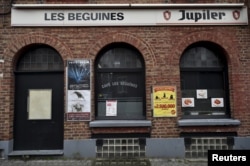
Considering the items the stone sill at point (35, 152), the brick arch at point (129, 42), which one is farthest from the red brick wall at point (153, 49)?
the stone sill at point (35, 152)

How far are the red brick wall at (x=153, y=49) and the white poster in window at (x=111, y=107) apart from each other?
512 mm

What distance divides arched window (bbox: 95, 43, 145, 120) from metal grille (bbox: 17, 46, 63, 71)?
129cm

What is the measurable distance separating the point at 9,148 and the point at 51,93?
200 cm

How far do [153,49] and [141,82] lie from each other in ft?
3.56

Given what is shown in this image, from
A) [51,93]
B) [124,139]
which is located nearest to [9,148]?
[51,93]

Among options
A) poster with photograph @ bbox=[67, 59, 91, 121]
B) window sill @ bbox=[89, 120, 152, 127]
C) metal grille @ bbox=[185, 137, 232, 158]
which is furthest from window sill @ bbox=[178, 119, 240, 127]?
poster with photograph @ bbox=[67, 59, 91, 121]

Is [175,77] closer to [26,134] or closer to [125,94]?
[125,94]

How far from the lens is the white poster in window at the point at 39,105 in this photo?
27.8 ft

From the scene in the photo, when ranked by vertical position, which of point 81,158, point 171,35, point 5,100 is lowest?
point 81,158

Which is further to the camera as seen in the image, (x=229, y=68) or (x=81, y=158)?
(x=229, y=68)

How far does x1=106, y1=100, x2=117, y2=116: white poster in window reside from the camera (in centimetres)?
854

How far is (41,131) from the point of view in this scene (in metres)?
8.49

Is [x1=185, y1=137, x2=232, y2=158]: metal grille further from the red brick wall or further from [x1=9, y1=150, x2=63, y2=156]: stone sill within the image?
[x1=9, y1=150, x2=63, y2=156]: stone sill

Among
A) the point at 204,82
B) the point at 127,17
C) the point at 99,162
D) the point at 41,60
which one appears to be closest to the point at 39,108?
the point at 41,60
